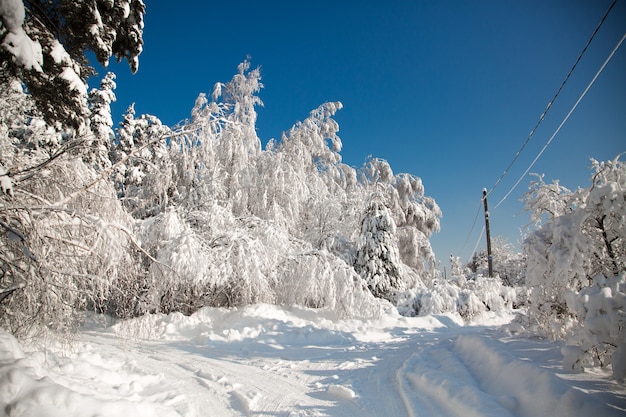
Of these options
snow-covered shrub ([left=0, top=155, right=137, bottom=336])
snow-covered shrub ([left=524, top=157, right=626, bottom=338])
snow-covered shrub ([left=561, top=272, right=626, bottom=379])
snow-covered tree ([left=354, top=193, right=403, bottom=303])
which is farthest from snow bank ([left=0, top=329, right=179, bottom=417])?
snow-covered tree ([left=354, top=193, right=403, bottom=303])

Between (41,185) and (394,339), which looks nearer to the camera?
(41,185)

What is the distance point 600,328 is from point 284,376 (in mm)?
4265

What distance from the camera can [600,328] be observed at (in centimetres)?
346

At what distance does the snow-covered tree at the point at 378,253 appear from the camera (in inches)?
543

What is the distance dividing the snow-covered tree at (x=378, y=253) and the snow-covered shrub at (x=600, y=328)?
32.2 ft

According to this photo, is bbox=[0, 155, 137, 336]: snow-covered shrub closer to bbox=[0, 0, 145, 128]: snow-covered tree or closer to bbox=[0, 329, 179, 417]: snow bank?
bbox=[0, 329, 179, 417]: snow bank

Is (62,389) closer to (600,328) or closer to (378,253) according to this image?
(600,328)

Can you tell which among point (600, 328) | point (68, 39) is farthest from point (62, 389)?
point (600, 328)

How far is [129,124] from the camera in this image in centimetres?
1866

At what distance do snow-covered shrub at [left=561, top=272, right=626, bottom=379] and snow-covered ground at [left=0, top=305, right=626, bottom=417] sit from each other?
0.23 meters

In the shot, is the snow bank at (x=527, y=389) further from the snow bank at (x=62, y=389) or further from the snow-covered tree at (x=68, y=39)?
the snow-covered tree at (x=68, y=39)

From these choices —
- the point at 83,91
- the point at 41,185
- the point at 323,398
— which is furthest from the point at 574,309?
the point at 41,185

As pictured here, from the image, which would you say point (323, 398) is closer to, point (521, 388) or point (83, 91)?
point (521, 388)

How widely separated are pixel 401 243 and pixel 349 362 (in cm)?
1372
